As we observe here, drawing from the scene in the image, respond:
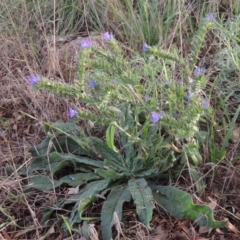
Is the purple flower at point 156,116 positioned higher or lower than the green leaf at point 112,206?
higher

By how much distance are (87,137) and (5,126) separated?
0.56 meters

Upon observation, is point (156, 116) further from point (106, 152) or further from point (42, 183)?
point (42, 183)

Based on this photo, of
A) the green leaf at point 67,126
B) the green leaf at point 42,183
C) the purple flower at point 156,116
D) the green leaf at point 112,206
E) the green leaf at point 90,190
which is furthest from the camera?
the green leaf at point 67,126

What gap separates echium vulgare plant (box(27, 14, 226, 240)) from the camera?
199 cm

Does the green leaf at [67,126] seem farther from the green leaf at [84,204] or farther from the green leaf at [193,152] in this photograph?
the green leaf at [193,152]

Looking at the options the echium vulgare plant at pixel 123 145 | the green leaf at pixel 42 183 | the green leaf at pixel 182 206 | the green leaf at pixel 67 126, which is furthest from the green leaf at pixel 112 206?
the green leaf at pixel 67 126

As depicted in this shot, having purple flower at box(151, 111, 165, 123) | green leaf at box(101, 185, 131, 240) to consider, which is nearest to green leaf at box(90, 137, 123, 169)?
green leaf at box(101, 185, 131, 240)

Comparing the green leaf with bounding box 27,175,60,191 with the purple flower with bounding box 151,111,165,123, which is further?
the green leaf with bounding box 27,175,60,191

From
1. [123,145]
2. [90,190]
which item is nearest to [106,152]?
[123,145]

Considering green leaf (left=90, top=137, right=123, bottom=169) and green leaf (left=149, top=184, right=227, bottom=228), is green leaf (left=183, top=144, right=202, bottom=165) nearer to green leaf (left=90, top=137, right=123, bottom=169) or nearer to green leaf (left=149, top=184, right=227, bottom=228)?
green leaf (left=149, top=184, right=227, bottom=228)

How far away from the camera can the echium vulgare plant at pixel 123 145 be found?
1.99 m

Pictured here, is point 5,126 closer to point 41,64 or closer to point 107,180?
point 41,64

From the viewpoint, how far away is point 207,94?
8.36ft

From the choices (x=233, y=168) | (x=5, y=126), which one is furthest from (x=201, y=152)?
(x=5, y=126)
